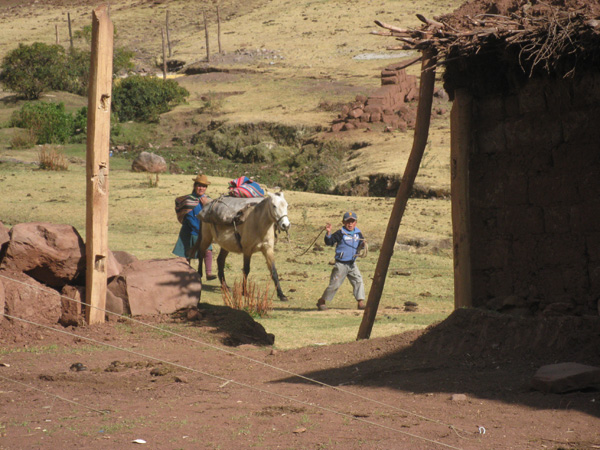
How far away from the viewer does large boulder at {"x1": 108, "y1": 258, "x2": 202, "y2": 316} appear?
9.15 metres

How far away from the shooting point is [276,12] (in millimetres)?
64625

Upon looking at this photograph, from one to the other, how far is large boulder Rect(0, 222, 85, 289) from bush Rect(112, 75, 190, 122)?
2560 cm

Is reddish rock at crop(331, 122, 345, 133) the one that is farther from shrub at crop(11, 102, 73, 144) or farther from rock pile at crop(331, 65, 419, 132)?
shrub at crop(11, 102, 73, 144)

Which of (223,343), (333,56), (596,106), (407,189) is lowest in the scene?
(223,343)

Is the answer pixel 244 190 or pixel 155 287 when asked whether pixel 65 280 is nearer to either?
pixel 155 287

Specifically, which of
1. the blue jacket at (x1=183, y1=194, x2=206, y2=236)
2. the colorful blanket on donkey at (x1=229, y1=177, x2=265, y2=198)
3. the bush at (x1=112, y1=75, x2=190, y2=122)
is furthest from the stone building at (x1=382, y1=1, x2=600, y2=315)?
the bush at (x1=112, y1=75, x2=190, y2=122)

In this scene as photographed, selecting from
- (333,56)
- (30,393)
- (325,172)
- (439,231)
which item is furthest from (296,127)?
(30,393)

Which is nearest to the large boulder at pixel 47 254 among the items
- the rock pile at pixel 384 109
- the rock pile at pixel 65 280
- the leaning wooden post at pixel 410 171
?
the rock pile at pixel 65 280

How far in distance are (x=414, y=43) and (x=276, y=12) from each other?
59228 mm

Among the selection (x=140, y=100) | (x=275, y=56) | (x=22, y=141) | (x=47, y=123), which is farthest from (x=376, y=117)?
(x=275, y=56)

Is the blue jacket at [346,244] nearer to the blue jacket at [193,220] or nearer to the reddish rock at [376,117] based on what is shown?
the blue jacket at [193,220]

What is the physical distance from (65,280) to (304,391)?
360 cm

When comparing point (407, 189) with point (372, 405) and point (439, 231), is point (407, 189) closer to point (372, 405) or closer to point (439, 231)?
point (372, 405)

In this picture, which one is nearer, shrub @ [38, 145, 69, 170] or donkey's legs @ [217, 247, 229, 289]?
donkey's legs @ [217, 247, 229, 289]
